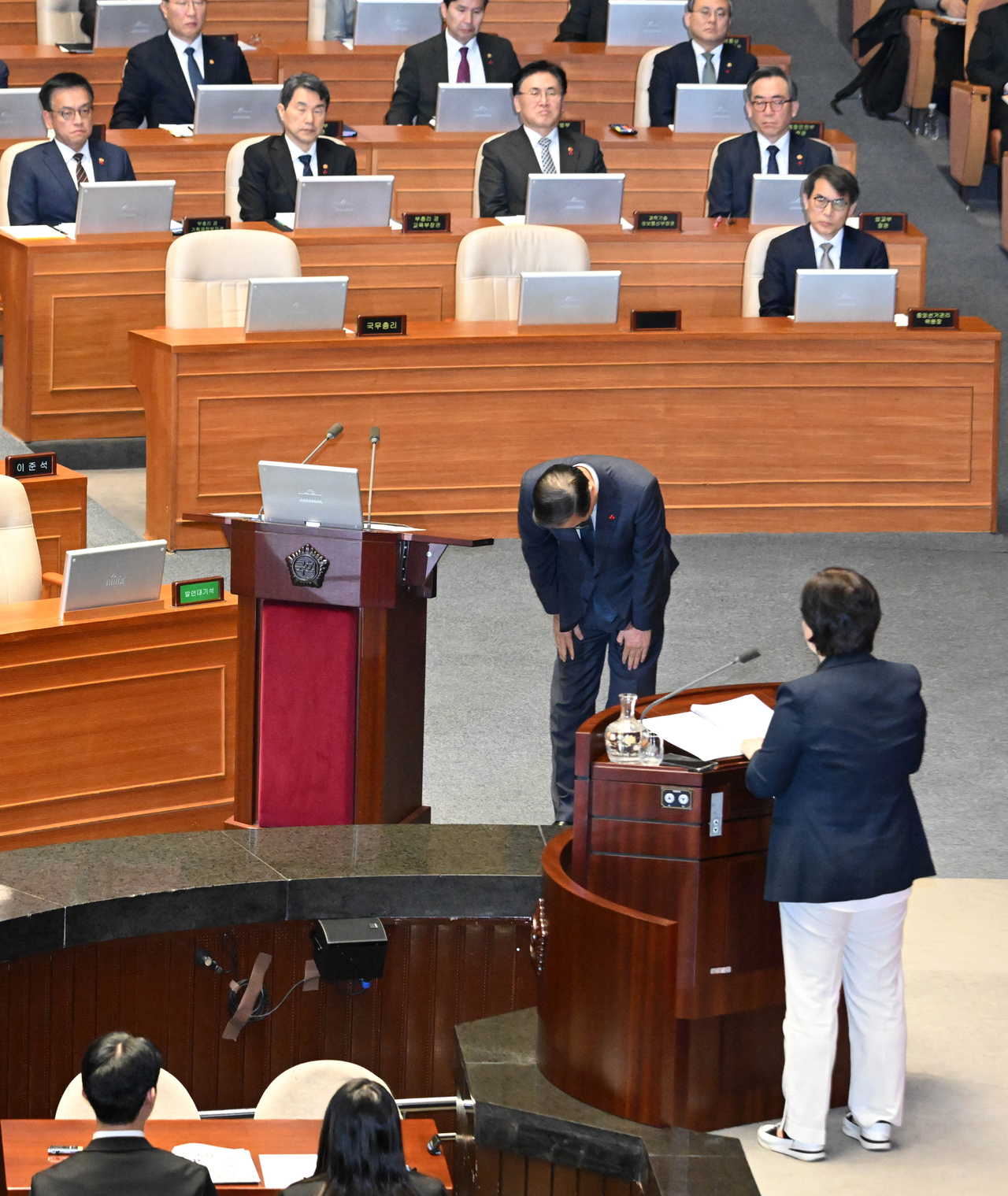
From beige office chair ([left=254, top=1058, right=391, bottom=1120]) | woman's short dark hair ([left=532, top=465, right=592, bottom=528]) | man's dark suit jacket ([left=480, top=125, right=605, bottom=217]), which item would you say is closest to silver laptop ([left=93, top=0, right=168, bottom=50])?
man's dark suit jacket ([left=480, top=125, right=605, bottom=217])

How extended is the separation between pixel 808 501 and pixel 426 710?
2293 mm

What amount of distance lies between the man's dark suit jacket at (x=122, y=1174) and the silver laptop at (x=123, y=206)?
512 cm

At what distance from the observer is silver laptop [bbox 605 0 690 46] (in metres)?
9.92

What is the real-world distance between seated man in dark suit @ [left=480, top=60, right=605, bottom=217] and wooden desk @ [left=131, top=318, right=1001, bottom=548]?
1.03 meters

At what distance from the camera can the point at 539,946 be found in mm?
3637

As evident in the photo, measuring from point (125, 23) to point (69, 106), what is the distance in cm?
206

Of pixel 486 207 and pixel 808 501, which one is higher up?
pixel 486 207

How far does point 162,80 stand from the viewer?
8930 mm

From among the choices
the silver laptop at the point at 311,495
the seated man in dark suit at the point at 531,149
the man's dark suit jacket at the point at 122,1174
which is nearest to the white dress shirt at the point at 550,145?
the seated man in dark suit at the point at 531,149

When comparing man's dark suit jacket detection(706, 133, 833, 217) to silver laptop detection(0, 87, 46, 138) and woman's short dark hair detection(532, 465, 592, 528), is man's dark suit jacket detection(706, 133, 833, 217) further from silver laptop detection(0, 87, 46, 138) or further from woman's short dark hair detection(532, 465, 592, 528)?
woman's short dark hair detection(532, 465, 592, 528)

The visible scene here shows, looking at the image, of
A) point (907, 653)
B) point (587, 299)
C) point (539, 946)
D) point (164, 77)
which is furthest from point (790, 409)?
point (539, 946)

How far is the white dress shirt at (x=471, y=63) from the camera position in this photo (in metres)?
9.16

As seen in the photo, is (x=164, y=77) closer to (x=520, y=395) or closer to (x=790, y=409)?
(x=520, y=395)

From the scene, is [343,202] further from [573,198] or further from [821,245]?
[821,245]
